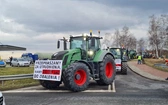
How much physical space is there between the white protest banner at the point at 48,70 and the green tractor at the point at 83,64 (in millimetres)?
287

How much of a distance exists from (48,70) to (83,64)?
179 centimetres

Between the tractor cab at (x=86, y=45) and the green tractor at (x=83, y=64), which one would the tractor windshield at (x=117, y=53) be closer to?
the green tractor at (x=83, y=64)

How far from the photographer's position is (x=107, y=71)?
14.7 m

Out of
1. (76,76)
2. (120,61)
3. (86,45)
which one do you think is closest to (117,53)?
(120,61)

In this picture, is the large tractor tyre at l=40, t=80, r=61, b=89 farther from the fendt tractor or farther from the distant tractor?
the distant tractor

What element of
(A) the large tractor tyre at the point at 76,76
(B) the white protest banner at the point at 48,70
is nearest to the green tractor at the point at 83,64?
(A) the large tractor tyre at the point at 76,76

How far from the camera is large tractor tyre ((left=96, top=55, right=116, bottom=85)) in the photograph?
44.2ft

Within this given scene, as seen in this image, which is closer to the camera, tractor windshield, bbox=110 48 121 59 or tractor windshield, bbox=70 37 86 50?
tractor windshield, bbox=70 37 86 50

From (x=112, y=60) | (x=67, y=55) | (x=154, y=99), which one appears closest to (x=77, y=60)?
(x=67, y=55)

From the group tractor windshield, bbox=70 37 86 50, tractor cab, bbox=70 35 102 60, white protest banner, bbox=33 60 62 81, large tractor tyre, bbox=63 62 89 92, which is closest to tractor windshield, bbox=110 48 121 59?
tractor cab, bbox=70 35 102 60

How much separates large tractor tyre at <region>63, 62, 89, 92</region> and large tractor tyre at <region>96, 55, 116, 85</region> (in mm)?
1382

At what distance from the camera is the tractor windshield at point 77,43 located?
1353 centimetres

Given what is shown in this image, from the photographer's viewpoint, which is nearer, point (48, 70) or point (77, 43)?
point (48, 70)

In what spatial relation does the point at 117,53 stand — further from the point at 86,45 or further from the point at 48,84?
the point at 48,84
